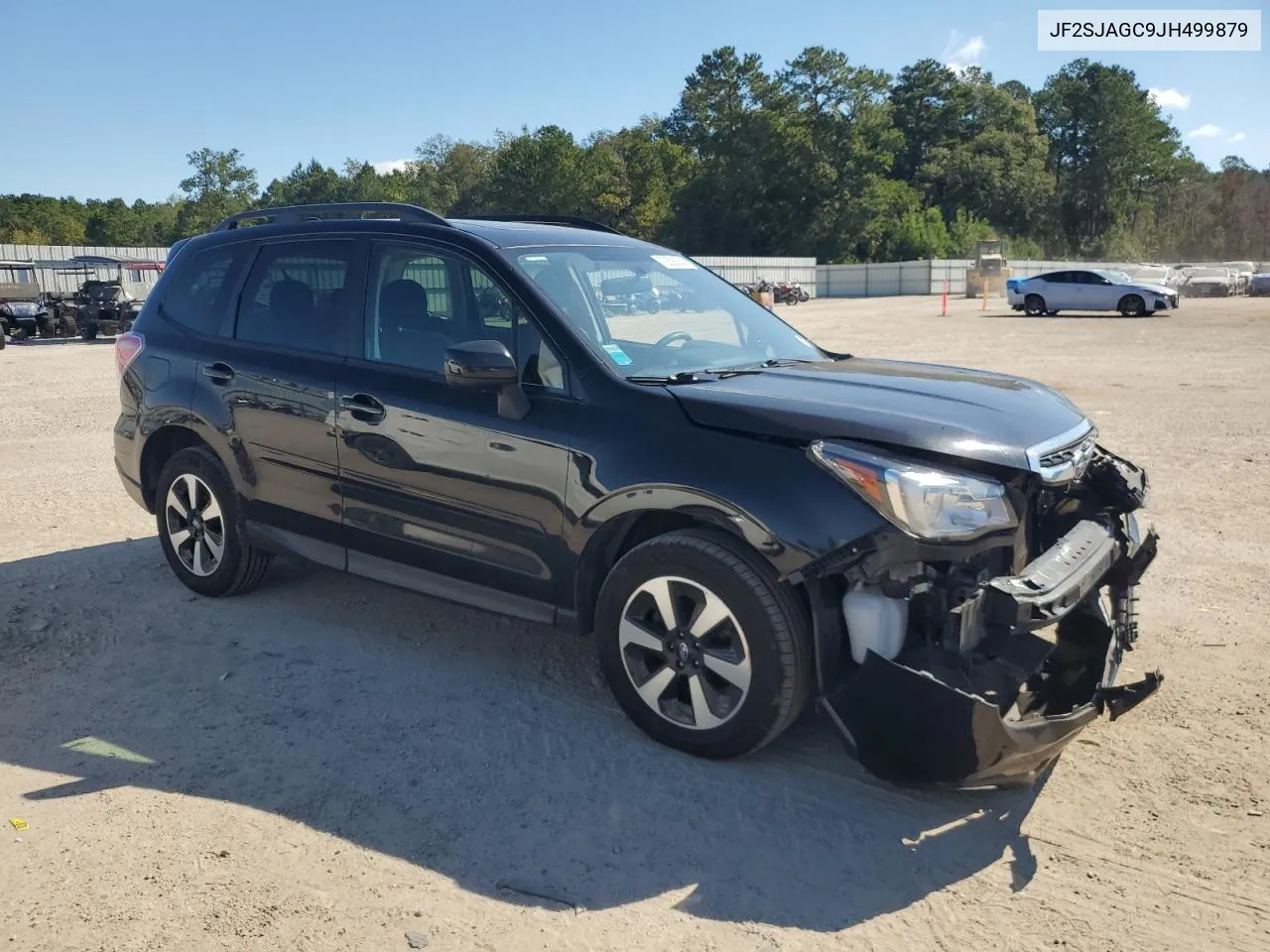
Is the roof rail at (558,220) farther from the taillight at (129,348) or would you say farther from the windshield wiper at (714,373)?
the taillight at (129,348)

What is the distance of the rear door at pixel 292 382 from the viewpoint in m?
4.69

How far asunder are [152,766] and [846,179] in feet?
274

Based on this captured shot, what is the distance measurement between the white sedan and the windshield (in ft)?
104

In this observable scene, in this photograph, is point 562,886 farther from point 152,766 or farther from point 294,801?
point 152,766

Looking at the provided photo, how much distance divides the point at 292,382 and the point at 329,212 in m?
0.89

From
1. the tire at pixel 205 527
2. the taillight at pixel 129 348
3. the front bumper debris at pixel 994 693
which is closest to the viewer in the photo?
the front bumper debris at pixel 994 693

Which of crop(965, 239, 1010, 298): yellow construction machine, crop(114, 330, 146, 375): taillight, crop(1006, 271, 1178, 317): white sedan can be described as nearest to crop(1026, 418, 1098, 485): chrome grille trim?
crop(114, 330, 146, 375): taillight

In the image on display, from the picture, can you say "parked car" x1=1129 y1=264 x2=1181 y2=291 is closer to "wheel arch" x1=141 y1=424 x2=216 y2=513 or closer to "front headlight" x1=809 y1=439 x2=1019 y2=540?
"wheel arch" x1=141 y1=424 x2=216 y2=513

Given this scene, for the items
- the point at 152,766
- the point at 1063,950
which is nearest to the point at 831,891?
the point at 1063,950

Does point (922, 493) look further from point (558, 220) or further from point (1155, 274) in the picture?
point (1155, 274)

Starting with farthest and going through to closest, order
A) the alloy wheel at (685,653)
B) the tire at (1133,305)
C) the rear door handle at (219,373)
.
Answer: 1. the tire at (1133,305)
2. the rear door handle at (219,373)
3. the alloy wheel at (685,653)

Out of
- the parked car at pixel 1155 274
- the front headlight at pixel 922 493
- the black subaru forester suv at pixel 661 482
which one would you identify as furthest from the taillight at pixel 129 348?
the parked car at pixel 1155 274

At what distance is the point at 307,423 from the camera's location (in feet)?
15.5

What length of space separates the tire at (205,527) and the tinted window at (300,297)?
2.42 feet
